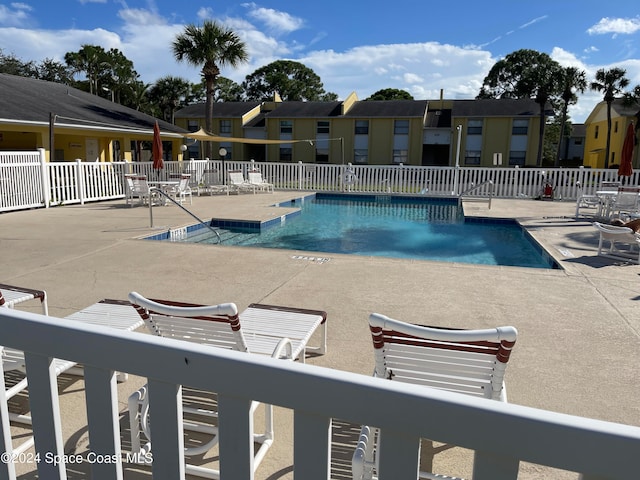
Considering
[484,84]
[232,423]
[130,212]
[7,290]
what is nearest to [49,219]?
[130,212]

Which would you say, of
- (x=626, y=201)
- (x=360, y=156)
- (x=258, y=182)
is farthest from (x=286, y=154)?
(x=626, y=201)

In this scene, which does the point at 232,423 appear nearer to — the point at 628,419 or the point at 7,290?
the point at 628,419

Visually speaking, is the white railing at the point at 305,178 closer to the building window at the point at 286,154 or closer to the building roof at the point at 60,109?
the building roof at the point at 60,109

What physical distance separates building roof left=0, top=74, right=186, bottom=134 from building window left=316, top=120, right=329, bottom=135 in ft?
45.8

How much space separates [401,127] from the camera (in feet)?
103

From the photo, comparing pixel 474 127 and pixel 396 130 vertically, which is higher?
pixel 474 127

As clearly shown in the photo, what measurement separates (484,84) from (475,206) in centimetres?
4327

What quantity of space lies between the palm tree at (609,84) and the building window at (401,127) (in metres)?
14.1

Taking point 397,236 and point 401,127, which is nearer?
point 397,236

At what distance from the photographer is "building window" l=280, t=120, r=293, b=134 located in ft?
110

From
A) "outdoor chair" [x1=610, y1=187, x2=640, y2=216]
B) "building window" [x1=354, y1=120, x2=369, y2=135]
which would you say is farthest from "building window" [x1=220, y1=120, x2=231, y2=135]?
"outdoor chair" [x1=610, y1=187, x2=640, y2=216]

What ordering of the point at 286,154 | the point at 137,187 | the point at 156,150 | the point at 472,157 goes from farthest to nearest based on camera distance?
1. the point at 286,154
2. the point at 472,157
3. the point at 137,187
4. the point at 156,150

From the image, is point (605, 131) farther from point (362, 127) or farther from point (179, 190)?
point (179, 190)

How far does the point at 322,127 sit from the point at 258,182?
17.0m
